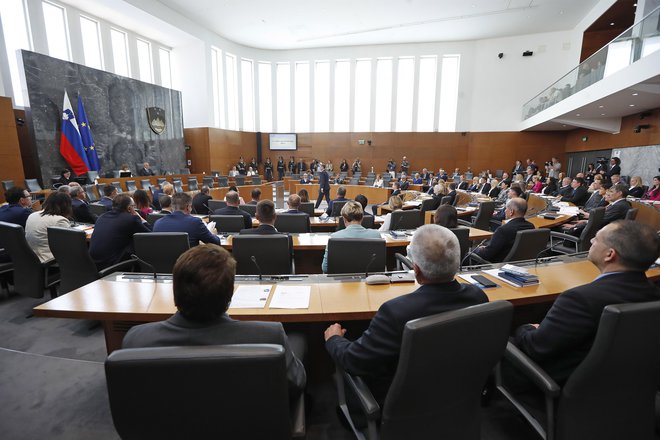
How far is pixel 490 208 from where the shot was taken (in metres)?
5.69

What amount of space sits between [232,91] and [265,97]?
2002mm

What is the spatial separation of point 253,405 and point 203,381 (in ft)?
0.56

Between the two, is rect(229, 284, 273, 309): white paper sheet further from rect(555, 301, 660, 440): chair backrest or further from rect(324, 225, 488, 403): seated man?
rect(555, 301, 660, 440): chair backrest

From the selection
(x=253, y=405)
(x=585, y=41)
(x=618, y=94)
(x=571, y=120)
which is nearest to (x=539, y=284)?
(x=253, y=405)

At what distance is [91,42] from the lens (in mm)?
12422

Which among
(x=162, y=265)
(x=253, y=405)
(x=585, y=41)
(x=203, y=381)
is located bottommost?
(x=162, y=265)

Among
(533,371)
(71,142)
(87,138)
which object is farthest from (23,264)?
(87,138)

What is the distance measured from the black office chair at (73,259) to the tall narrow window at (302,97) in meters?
17.3

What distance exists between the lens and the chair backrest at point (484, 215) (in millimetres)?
5588

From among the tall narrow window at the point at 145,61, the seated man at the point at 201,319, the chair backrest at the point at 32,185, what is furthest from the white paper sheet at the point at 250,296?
the tall narrow window at the point at 145,61

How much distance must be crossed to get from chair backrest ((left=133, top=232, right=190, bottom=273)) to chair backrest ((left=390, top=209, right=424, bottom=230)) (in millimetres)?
2775

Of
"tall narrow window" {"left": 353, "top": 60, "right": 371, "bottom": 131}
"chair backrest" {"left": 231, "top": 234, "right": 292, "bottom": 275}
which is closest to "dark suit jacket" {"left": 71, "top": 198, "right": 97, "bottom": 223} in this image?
"chair backrest" {"left": 231, "top": 234, "right": 292, "bottom": 275}

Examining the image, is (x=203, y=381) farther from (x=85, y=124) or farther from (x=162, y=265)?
(x=85, y=124)

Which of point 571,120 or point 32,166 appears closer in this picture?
point 32,166
